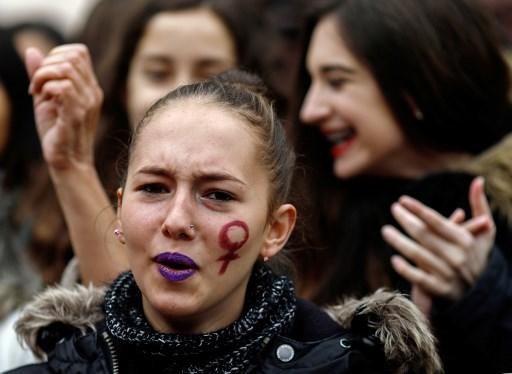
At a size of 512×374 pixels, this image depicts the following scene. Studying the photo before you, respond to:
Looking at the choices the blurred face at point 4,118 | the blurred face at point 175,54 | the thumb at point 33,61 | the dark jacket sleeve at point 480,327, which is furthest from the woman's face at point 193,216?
the blurred face at point 4,118

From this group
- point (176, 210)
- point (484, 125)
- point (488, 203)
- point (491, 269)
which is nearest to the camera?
point (176, 210)

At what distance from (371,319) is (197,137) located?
Result: 2.13 ft

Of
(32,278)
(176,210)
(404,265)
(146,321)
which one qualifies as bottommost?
(32,278)

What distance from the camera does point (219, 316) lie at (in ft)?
8.95

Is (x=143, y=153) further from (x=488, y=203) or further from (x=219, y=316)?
(x=488, y=203)

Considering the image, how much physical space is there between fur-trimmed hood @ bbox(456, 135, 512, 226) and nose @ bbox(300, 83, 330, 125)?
548 mm

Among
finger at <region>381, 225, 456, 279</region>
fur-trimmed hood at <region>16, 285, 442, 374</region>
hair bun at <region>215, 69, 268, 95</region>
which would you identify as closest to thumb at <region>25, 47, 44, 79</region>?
hair bun at <region>215, 69, 268, 95</region>

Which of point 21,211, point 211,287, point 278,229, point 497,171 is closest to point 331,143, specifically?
point 497,171

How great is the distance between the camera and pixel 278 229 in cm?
285

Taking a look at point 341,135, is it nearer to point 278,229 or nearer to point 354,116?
point 354,116

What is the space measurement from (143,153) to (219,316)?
44 cm

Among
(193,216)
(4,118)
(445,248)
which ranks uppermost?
(193,216)

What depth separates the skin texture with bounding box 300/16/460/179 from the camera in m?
4.18

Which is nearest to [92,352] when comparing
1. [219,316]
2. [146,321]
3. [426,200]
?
[146,321]
